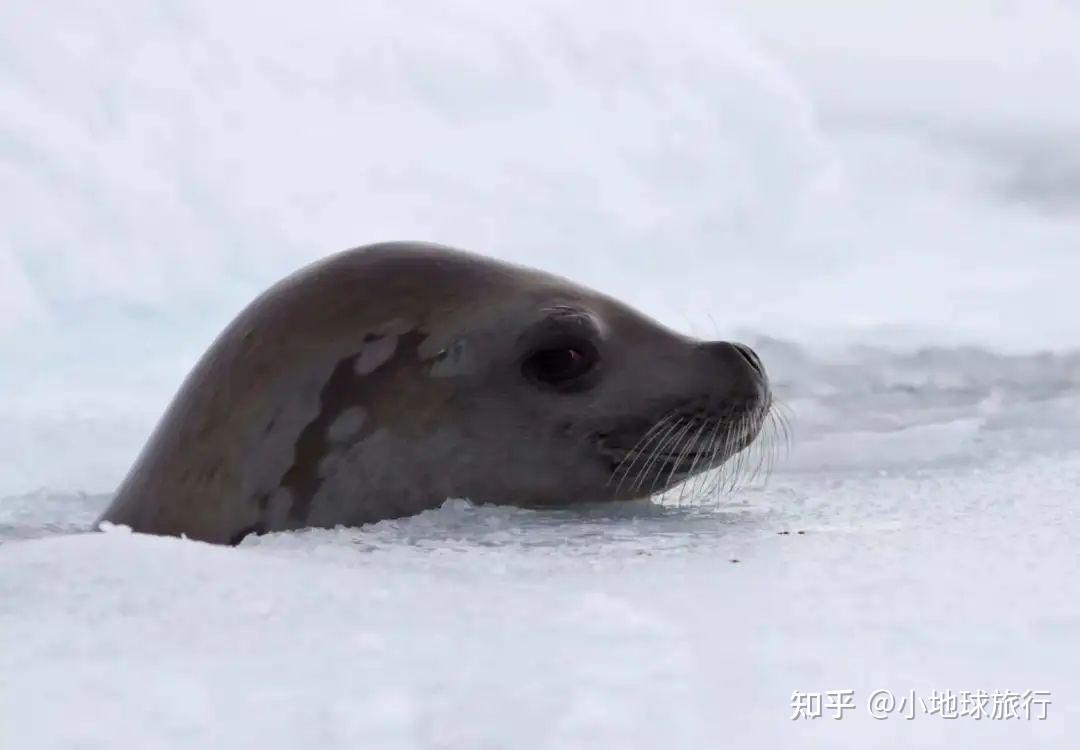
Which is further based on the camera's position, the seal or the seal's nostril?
the seal's nostril

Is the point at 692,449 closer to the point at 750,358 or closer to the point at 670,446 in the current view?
the point at 670,446

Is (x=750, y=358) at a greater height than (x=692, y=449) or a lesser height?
greater

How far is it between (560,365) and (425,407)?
0.92 ft

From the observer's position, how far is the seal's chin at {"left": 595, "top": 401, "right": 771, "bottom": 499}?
279 centimetres

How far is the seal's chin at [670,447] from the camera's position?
2795mm

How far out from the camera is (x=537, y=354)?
281 cm

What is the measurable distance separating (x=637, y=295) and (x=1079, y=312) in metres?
2.98

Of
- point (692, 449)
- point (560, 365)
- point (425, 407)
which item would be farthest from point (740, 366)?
point (425, 407)

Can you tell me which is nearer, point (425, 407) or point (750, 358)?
point (425, 407)

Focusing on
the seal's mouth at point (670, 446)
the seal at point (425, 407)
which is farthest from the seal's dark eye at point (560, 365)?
the seal's mouth at point (670, 446)

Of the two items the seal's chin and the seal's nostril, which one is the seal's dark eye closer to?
the seal's chin

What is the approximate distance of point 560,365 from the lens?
2.82 meters

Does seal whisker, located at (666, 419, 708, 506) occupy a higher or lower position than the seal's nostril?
lower

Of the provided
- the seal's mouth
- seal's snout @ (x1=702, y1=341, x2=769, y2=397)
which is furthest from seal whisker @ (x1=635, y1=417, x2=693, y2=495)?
seal's snout @ (x1=702, y1=341, x2=769, y2=397)
